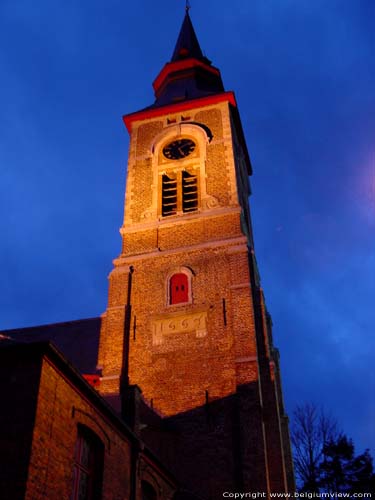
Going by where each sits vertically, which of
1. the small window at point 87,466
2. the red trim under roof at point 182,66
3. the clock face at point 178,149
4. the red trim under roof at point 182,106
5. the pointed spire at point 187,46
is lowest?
the small window at point 87,466

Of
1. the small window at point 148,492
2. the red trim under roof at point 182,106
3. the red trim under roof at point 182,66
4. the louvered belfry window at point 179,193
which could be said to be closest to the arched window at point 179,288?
the louvered belfry window at point 179,193

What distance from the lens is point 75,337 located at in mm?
20953

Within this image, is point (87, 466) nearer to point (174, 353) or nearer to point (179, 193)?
point (174, 353)

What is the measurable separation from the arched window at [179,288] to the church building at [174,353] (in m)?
0.04

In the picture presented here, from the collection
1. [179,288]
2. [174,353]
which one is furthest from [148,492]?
[179,288]

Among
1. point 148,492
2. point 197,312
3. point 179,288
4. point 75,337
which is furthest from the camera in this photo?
point 75,337

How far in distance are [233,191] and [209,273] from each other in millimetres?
3976

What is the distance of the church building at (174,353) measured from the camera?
970 cm

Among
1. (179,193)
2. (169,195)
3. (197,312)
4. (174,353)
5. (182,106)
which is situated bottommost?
(174,353)

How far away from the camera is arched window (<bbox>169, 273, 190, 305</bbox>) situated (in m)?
18.3

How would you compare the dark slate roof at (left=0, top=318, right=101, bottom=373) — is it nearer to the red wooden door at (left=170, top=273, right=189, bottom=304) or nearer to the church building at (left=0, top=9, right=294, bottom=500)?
the church building at (left=0, top=9, right=294, bottom=500)

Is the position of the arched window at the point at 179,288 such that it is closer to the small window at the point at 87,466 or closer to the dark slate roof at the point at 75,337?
the dark slate roof at the point at 75,337

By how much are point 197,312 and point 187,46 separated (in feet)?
67.3

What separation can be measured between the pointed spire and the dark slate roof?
55.4ft
